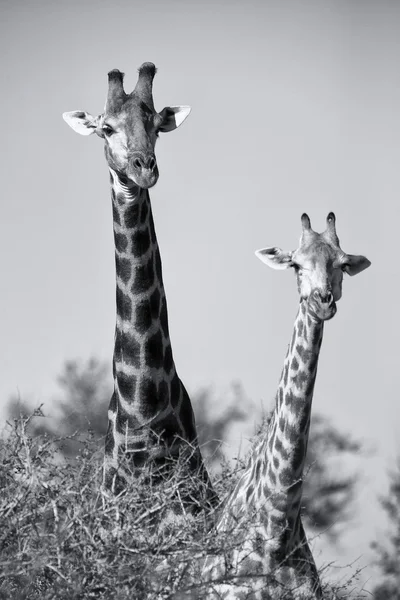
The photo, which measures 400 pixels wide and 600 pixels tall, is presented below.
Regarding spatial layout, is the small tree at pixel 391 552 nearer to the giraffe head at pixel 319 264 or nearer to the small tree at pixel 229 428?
the small tree at pixel 229 428

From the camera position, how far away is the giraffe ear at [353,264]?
31.9 ft

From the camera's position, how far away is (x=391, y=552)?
24.0 meters

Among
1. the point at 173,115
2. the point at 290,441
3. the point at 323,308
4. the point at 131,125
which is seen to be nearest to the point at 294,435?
the point at 290,441

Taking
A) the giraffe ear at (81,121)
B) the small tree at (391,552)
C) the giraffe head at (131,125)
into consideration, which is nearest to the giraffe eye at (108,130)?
the giraffe head at (131,125)

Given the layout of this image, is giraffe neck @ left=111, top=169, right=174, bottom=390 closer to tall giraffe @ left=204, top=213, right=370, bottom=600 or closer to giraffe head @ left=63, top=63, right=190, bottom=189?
giraffe head @ left=63, top=63, right=190, bottom=189

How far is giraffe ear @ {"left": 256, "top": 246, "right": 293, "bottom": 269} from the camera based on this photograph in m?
9.92

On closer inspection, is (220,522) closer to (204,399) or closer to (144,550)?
(144,550)

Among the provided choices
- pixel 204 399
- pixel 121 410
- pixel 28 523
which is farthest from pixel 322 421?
pixel 28 523

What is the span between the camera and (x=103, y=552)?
694 centimetres

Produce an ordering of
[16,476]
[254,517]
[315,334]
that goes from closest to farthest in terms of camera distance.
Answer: [16,476] < [254,517] < [315,334]

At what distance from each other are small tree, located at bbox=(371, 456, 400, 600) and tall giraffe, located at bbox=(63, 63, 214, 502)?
10817mm

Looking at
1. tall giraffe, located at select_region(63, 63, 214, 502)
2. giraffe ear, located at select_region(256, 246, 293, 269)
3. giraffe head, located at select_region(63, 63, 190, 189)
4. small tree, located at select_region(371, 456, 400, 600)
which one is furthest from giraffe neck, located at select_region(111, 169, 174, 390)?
small tree, located at select_region(371, 456, 400, 600)

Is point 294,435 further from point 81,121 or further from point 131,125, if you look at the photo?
point 81,121

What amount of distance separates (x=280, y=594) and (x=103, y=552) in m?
1.89
